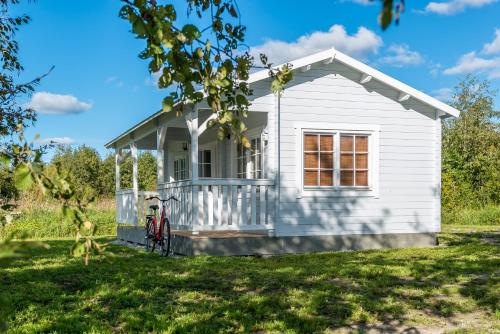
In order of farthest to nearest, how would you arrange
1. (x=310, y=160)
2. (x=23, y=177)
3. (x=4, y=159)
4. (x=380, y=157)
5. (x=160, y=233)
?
(x=380, y=157) → (x=310, y=160) → (x=160, y=233) → (x=4, y=159) → (x=23, y=177)

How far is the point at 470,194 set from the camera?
79.3 feet

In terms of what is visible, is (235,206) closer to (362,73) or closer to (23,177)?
(362,73)

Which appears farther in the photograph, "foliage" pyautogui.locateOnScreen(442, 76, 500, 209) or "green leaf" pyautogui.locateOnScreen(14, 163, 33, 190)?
"foliage" pyautogui.locateOnScreen(442, 76, 500, 209)

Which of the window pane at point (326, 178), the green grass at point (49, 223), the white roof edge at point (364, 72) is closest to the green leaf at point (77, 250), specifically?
the white roof edge at point (364, 72)

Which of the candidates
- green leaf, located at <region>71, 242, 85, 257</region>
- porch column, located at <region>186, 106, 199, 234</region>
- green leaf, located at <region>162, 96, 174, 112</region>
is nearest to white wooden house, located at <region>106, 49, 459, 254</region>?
porch column, located at <region>186, 106, 199, 234</region>

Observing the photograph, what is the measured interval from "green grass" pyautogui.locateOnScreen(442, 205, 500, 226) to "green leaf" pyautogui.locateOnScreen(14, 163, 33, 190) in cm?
2229

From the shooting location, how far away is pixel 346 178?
41.6 feet

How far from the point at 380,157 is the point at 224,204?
145 inches

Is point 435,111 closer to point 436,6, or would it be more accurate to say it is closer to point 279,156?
point 279,156

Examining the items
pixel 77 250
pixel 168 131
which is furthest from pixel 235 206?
pixel 77 250

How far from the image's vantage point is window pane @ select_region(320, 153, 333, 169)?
12.5 m

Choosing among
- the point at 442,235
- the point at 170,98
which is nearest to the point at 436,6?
the point at 442,235

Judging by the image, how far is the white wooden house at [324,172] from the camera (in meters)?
11.7

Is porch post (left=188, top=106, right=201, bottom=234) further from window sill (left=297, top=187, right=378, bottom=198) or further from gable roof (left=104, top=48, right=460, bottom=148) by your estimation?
window sill (left=297, top=187, right=378, bottom=198)
